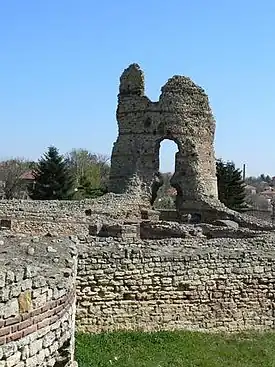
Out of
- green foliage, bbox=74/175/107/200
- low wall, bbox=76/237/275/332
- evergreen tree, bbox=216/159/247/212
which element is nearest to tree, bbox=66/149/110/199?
green foliage, bbox=74/175/107/200

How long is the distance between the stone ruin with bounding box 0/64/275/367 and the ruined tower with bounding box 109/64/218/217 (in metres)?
0.04

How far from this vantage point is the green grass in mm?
9225

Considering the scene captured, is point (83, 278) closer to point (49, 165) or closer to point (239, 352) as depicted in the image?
point (239, 352)

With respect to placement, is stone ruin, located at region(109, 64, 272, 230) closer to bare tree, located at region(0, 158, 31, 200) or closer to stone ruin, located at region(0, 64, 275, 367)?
stone ruin, located at region(0, 64, 275, 367)

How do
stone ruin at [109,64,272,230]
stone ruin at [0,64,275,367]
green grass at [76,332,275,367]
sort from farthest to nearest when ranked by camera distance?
stone ruin at [109,64,272,230] → green grass at [76,332,275,367] → stone ruin at [0,64,275,367]

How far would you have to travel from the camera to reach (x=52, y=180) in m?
39.4

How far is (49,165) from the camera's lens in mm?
39781

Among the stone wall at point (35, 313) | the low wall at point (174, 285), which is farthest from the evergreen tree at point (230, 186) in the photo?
the stone wall at point (35, 313)

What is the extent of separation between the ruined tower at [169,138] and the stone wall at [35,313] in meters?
20.7

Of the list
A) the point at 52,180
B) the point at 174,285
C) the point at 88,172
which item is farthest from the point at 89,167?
the point at 174,285

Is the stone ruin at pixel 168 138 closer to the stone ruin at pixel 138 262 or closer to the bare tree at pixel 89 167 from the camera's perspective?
the stone ruin at pixel 138 262

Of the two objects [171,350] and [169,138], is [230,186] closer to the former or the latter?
[169,138]

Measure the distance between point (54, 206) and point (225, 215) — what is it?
651 centimetres

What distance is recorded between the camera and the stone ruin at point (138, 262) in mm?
5539
